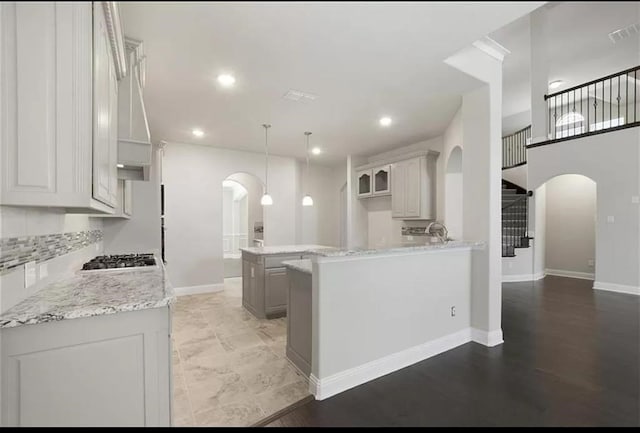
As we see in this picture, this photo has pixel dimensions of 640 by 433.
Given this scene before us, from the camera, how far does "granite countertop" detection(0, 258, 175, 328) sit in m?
1.27

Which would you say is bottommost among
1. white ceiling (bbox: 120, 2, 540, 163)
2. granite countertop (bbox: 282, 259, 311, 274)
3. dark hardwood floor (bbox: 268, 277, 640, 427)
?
dark hardwood floor (bbox: 268, 277, 640, 427)

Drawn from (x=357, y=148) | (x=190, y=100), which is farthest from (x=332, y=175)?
(x=190, y=100)

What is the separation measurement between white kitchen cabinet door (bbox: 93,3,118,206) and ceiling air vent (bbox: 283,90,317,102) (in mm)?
1536

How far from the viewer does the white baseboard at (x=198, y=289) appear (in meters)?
5.14

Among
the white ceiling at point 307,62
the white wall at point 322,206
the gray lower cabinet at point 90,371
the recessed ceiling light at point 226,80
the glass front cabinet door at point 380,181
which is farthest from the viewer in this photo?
the white wall at point 322,206

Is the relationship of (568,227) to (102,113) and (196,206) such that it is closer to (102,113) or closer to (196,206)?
(196,206)

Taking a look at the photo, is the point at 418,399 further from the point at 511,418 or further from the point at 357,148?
the point at 357,148

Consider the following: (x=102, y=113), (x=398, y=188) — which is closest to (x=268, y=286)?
(x=102, y=113)

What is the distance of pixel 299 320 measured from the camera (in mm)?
2539

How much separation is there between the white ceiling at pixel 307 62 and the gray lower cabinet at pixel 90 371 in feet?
4.28

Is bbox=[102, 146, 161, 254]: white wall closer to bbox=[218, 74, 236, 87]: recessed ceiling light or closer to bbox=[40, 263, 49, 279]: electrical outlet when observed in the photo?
bbox=[218, 74, 236, 87]: recessed ceiling light

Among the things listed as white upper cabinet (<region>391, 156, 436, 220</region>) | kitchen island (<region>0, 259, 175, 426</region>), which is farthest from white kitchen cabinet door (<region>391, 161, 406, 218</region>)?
kitchen island (<region>0, 259, 175, 426</region>)

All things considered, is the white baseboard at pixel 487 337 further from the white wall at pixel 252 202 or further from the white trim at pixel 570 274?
the white wall at pixel 252 202

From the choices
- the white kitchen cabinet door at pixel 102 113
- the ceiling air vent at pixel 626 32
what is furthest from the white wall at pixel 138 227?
the ceiling air vent at pixel 626 32
